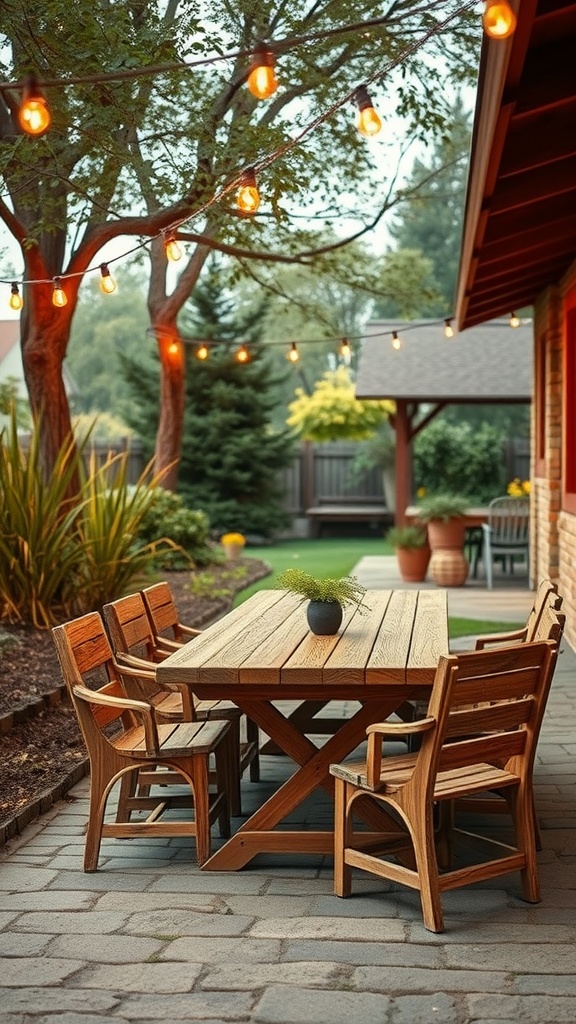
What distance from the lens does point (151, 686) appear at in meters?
5.74

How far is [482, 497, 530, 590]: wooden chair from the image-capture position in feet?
47.8

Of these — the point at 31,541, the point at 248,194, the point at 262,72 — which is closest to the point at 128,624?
the point at 248,194

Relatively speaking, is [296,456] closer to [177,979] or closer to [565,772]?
[565,772]

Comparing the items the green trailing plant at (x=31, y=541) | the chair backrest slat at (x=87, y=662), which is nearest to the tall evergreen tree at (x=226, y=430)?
the green trailing plant at (x=31, y=541)

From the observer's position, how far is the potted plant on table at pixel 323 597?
5.16m

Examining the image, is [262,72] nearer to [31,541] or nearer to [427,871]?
[427,871]

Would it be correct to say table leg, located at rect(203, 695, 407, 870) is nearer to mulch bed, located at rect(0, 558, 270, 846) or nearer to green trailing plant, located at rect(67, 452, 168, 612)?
mulch bed, located at rect(0, 558, 270, 846)

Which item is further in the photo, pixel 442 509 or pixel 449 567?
pixel 449 567

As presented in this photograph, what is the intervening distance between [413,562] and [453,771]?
10.2 meters

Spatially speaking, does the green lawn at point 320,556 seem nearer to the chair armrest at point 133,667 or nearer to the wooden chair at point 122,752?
the chair armrest at point 133,667

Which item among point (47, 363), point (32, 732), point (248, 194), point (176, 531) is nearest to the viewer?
point (248, 194)

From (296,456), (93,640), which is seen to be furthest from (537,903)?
(296,456)

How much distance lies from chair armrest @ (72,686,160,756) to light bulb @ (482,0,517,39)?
260 centimetres

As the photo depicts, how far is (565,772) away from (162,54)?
17.4ft
